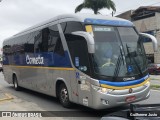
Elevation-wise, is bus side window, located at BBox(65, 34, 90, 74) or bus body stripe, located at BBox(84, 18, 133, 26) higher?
bus body stripe, located at BBox(84, 18, 133, 26)

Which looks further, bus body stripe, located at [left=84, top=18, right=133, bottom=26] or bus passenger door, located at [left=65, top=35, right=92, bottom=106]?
bus body stripe, located at [left=84, top=18, right=133, bottom=26]

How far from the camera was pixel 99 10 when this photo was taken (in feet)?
132

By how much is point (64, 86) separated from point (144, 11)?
37492mm

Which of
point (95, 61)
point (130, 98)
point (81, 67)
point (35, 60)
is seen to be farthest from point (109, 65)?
point (35, 60)

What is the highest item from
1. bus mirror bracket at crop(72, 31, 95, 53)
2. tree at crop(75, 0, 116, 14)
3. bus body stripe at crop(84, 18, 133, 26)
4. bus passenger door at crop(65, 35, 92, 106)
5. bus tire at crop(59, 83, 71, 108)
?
tree at crop(75, 0, 116, 14)

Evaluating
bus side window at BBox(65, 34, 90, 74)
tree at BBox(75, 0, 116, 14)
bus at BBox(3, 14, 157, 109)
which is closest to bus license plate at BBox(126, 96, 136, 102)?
bus at BBox(3, 14, 157, 109)

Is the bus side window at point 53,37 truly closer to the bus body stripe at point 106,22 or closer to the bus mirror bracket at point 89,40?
the bus body stripe at point 106,22

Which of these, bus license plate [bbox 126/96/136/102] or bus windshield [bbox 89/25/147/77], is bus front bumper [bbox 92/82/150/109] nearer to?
bus license plate [bbox 126/96/136/102]

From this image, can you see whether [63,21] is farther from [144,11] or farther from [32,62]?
[144,11]

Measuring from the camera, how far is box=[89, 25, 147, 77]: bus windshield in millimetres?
9023

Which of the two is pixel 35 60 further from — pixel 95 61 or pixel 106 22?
pixel 95 61

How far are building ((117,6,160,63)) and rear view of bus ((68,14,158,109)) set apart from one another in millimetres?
32825

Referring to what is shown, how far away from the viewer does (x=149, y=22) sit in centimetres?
4384

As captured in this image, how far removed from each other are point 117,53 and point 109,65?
0.50m
